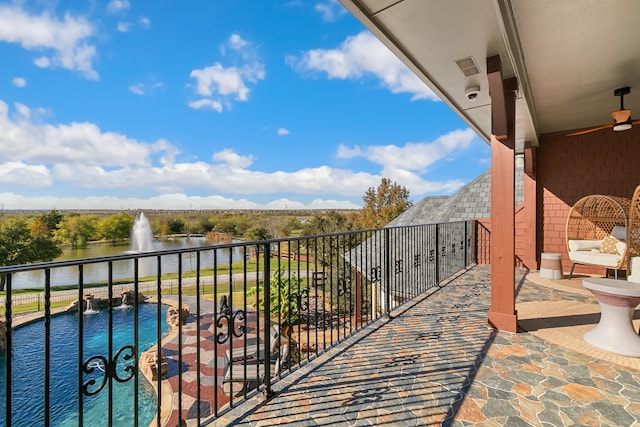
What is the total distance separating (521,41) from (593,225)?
4680mm

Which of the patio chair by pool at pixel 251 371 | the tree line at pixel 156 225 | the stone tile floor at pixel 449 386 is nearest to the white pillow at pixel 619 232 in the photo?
the stone tile floor at pixel 449 386

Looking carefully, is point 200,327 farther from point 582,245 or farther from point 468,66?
point 582,245

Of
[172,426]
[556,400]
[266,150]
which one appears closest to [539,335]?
[556,400]

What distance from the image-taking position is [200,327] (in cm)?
454

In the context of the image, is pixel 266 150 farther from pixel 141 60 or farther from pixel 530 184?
pixel 530 184

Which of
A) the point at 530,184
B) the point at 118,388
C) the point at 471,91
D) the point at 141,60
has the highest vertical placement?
the point at 141,60

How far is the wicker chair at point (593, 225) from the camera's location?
4.57 m

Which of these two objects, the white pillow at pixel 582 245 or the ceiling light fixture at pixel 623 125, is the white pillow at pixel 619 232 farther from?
→ the ceiling light fixture at pixel 623 125

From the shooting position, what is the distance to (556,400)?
1873 mm

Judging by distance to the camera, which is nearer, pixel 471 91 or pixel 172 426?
pixel 471 91

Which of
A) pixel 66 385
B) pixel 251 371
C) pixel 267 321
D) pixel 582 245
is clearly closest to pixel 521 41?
pixel 267 321

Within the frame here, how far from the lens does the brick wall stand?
199 inches

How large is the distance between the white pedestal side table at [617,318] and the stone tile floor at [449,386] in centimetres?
32

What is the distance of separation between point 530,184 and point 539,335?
4.08 meters
